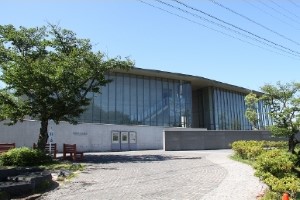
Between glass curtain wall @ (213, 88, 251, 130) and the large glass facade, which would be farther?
glass curtain wall @ (213, 88, 251, 130)

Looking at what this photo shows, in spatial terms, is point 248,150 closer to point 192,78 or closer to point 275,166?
point 275,166

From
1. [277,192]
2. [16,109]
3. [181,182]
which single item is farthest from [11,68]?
[277,192]

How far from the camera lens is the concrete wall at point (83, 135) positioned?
2997 cm

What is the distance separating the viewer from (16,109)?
23.9 meters

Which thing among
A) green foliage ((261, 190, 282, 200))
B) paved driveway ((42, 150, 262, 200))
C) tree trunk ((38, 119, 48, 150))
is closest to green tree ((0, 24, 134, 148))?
tree trunk ((38, 119, 48, 150))

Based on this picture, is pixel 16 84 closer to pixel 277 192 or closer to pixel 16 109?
pixel 16 109

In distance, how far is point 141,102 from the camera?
45.3 meters

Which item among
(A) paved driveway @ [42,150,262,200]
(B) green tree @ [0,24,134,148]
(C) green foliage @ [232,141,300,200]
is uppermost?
(B) green tree @ [0,24,134,148]

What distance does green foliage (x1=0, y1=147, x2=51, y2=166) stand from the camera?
19.7 meters

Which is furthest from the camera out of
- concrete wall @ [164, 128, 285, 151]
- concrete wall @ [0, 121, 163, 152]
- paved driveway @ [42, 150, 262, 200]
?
concrete wall @ [164, 128, 285, 151]

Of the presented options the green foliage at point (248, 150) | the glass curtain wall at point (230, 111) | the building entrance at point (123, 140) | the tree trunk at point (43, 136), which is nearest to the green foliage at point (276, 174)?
the green foliage at point (248, 150)

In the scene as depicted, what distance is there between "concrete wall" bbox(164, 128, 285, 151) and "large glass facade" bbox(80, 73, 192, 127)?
24.4ft

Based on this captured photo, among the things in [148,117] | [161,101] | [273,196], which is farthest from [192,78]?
[273,196]

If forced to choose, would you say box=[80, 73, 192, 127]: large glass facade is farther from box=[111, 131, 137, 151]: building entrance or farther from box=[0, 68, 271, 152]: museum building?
box=[111, 131, 137, 151]: building entrance
